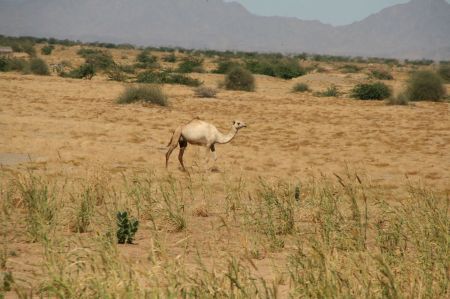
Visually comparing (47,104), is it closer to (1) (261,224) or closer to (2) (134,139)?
(2) (134,139)

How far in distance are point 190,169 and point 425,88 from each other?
19098mm

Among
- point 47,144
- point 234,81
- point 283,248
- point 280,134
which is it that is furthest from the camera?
point 234,81

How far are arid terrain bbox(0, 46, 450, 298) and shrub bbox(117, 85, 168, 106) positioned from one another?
50 centimetres

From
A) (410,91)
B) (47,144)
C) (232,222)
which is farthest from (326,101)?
(232,222)

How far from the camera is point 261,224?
679 cm

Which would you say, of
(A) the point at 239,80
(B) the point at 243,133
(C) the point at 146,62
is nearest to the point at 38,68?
(A) the point at 239,80

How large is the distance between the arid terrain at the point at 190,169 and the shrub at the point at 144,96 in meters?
0.50

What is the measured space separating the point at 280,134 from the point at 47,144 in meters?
6.53

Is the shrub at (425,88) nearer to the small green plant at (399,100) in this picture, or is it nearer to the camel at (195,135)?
the small green plant at (399,100)

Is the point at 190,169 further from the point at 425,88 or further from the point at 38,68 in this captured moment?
the point at 38,68

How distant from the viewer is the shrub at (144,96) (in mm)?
22192

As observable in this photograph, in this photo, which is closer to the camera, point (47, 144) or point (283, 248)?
point (283, 248)

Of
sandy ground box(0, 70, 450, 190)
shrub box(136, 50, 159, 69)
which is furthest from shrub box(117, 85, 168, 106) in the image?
shrub box(136, 50, 159, 69)

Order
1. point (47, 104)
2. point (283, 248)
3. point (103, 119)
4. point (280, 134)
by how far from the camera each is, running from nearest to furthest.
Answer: point (283, 248), point (280, 134), point (103, 119), point (47, 104)
